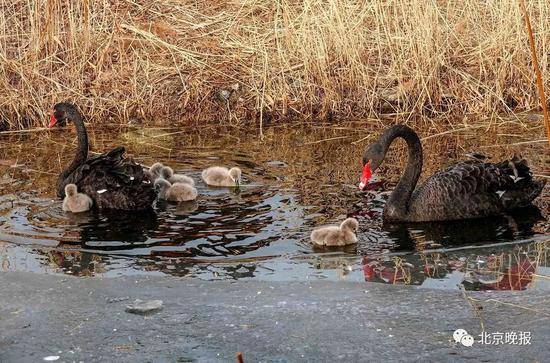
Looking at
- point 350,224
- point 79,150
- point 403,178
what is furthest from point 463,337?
point 79,150

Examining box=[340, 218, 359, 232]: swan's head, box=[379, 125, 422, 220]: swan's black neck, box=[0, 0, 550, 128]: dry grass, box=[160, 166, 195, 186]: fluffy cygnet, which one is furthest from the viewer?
box=[0, 0, 550, 128]: dry grass

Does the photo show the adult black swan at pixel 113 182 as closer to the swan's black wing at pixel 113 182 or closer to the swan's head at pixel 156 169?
the swan's black wing at pixel 113 182

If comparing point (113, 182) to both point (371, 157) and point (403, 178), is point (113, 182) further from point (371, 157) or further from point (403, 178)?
point (403, 178)

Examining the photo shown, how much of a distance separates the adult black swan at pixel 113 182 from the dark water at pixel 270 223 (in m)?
0.14

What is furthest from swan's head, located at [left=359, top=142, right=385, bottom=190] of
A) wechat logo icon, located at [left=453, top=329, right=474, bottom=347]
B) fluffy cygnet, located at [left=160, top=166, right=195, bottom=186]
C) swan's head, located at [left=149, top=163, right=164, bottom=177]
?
wechat logo icon, located at [left=453, top=329, right=474, bottom=347]

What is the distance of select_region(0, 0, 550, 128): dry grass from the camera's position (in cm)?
1048

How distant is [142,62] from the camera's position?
37.0 ft

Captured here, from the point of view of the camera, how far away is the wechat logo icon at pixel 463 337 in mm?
4590

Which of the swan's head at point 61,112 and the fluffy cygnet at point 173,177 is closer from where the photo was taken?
the fluffy cygnet at point 173,177

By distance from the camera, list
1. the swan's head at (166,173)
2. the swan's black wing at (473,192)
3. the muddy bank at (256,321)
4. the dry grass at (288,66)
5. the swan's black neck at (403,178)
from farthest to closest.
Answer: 1. the dry grass at (288,66)
2. the swan's head at (166,173)
3. the swan's black wing at (473,192)
4. the swan's black neck at (403,178)
5. the muddy bank at (256,321)

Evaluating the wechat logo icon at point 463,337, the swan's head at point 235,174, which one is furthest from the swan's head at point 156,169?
the wechat logo icon at point 463,337

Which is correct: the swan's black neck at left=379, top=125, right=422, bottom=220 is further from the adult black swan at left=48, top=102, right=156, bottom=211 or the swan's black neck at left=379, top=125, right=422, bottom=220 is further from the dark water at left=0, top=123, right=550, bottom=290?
the adult black swan at left=48, top=102, right=156, bottom=211

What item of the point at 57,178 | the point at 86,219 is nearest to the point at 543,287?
the point at 86,219

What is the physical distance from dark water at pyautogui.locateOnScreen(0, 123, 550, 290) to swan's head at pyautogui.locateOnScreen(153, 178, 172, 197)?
0.16m
